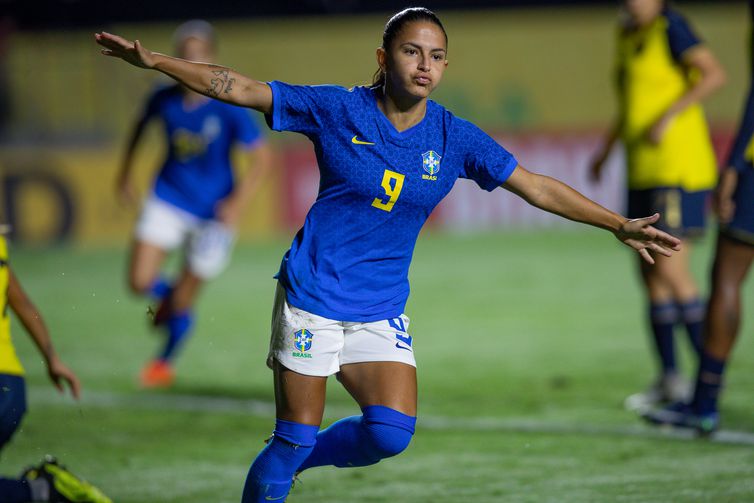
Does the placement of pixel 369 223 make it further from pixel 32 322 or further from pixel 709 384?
pixel 709 384

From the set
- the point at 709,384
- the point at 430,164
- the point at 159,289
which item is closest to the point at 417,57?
the point at 430,164

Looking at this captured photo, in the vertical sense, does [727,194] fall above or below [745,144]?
below

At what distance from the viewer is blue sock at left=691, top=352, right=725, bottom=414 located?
5984mm

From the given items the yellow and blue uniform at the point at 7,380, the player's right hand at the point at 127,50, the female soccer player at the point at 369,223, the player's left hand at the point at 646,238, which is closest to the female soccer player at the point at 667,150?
the player's left hand at the point at 646,238

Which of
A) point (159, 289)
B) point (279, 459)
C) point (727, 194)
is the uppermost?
point (727, 194)

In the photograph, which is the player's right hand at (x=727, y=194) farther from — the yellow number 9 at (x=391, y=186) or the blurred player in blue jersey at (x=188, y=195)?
the blurred player in blue jersey at (x=188, y=195)

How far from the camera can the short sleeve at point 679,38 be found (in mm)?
6734

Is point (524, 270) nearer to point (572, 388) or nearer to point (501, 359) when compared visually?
point (501, 359)

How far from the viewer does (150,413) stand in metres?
7.04

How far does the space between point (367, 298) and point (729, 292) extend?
7.79 feet

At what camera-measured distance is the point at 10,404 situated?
13.6ft

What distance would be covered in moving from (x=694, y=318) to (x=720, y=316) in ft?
3.02

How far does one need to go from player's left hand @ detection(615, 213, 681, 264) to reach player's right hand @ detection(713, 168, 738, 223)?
63.4 inches

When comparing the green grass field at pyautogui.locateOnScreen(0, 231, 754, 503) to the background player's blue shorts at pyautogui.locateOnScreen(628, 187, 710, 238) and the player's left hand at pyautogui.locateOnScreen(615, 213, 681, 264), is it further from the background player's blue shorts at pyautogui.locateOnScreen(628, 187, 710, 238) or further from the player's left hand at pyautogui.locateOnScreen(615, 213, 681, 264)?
the player's left hand at pyautogui.locateOnScreen(615, 213, 681, 264)
